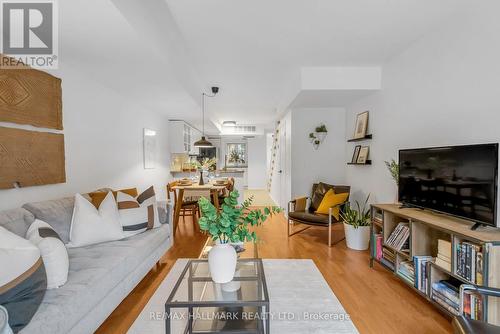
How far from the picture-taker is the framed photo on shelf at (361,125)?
Answer: 12.2 ft

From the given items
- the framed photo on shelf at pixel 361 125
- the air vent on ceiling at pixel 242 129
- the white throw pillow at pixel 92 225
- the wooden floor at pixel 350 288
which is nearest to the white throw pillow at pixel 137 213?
the white throw pillow at pixel 92 225

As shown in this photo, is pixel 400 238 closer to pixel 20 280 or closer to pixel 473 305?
pixel 473 305

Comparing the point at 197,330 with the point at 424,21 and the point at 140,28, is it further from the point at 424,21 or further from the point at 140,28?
the point at 424,21

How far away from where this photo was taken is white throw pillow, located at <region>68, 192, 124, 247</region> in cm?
205

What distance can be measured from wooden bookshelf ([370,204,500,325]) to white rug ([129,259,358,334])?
0.74 meters

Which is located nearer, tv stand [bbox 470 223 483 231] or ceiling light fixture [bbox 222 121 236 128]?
tv stand [bbox 470 223 483 231]

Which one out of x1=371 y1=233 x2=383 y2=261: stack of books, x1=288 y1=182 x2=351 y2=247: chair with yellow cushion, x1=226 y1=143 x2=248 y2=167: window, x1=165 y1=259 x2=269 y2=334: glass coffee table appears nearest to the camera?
x1=165 y1=259 x2=269 y2=334: glass coffee table

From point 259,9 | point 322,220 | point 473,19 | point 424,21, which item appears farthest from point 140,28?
point 322,220

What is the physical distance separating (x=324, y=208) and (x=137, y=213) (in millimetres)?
2486

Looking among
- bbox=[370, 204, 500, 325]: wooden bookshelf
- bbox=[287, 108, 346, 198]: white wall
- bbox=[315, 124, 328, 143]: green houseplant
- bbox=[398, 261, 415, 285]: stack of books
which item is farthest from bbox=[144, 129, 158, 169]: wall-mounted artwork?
bbox=[398, 261, 415, 285]: stack of books

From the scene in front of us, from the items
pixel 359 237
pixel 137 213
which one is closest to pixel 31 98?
pixel 137 213

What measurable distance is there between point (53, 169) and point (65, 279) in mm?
1360

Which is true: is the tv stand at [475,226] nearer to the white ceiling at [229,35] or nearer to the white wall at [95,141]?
the white ceiling at [229,35]

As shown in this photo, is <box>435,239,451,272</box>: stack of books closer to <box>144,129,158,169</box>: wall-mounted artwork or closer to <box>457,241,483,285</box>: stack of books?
<box>457,241,483,285</box>: stack of books
